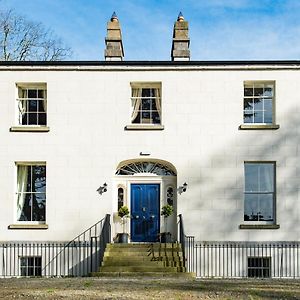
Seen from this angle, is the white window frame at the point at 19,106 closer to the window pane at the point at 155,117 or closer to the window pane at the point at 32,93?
the window pane at the point at 32,93

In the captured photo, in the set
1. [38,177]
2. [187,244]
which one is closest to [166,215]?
[187,244]

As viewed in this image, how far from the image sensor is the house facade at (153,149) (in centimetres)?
2431

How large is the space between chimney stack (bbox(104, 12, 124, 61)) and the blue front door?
18.9ft

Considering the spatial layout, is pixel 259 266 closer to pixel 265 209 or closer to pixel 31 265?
pixel 265 209

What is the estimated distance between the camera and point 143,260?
885 inches

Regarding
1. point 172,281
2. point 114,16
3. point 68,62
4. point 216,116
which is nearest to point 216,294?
point 172,281

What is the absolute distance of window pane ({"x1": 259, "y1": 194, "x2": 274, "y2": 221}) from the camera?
2445 centimetres

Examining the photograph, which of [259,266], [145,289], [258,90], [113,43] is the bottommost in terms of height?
[259,266]

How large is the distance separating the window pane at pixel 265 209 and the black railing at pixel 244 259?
96 cm

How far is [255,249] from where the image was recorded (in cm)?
2412

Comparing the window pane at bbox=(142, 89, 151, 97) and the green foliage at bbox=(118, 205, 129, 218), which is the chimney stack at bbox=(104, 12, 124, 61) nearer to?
the window pane at bbox=(142, 89, 151, 97)

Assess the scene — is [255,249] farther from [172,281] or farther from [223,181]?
[172,281]

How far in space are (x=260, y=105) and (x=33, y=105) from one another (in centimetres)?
841

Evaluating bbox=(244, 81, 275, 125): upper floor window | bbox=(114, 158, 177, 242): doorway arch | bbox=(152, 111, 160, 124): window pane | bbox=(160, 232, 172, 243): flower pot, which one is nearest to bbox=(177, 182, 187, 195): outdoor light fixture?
bbox=(114, 158, 177, 242): doorway arch
